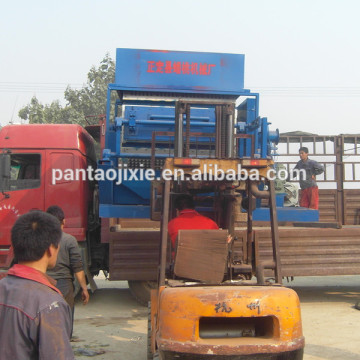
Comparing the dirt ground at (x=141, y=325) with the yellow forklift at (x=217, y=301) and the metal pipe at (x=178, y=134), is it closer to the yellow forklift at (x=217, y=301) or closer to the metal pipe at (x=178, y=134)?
the yellow forklift at (x=217, y=301)

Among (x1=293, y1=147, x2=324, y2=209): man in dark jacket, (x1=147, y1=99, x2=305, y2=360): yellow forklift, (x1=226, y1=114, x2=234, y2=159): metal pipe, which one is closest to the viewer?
(x1=147, y1=99, x2=305, y2=360): yellow forklift

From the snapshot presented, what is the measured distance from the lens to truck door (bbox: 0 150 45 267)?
7.10 metres

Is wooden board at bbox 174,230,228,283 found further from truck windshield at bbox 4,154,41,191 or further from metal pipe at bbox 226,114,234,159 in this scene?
truck windshield at bbox 4,154,41,191

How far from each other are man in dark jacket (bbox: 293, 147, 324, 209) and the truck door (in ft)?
16.0

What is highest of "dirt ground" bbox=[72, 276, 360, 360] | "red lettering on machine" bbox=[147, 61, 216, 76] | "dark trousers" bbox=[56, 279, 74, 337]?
"red lettering on machine" bbox=[147, 61, 216, 76]

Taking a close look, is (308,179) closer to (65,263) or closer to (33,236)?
(65,263)

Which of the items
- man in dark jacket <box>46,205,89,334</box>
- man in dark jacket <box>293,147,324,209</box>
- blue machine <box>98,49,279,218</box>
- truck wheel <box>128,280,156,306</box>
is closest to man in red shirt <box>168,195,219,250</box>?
man in dark jacket <box>46,205,89,334</box>

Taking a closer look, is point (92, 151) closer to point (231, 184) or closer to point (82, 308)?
point (82, 308)

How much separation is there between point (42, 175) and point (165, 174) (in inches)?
150

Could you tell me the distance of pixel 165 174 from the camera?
3980mm

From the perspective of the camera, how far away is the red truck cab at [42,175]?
714cm

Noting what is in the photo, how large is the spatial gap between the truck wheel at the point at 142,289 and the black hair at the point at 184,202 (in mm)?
2715

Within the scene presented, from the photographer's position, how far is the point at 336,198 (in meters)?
9.76

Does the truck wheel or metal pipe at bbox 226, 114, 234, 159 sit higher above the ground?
metal pipe at bbox 226, 114, 234, 159
